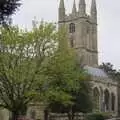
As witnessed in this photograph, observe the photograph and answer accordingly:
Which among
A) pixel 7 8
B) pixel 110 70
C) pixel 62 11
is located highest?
pixel 62 11

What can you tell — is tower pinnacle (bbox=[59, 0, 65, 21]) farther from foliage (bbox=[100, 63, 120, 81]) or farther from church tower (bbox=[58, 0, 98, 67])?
foliage (bbox=[100, 63, 120, 81])

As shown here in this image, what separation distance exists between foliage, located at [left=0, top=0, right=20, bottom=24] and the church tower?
138297 millimetres

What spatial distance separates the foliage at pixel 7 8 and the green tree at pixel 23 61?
28330 mm

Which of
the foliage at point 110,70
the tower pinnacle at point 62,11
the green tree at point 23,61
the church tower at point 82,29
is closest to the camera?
the green tree at point 23,61

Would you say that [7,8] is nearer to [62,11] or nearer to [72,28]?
[72,28]

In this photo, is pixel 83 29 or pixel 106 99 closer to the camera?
pixel 106 99

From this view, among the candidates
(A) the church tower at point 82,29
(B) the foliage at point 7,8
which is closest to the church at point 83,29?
(A) the church tower at point 82,29

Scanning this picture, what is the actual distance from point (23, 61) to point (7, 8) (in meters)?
29.6

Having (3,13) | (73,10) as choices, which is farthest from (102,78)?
(3,13)

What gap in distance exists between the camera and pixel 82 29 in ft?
525

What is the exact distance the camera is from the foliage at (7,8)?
1617 centimetres

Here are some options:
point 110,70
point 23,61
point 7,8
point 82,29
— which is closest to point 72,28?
point 82,29

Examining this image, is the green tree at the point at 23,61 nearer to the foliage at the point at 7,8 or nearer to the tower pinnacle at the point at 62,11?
the foliage at the point at 7,8

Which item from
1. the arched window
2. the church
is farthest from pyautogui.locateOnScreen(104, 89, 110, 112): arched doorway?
the arched window
